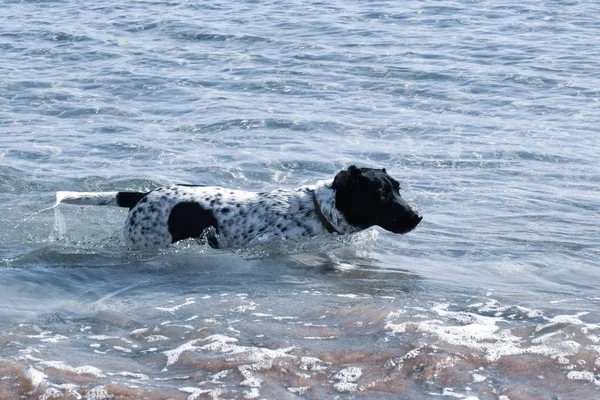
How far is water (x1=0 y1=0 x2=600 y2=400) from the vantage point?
16.6ft

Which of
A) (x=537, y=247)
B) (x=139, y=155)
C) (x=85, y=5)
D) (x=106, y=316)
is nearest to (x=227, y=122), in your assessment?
(x=139, y=155)

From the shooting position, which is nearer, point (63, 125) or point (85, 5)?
point (63, 125)

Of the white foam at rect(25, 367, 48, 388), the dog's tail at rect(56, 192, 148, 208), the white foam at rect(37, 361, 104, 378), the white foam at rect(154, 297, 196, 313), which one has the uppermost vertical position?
the dog's tail at rect(56, 192, 148, 208)

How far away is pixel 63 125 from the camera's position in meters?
12.1

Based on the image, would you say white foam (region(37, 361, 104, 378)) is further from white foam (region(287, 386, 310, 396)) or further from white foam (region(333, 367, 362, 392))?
white foam (region(333, 367, 362, 392))

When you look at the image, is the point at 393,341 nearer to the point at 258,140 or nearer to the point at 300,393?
the point at 300,393

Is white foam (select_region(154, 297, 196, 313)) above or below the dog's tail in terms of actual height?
below

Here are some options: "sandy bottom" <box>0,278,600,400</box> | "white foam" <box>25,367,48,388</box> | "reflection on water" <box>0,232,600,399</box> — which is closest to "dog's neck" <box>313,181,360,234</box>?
"reflection on water" <box>0,232,600,399</box>

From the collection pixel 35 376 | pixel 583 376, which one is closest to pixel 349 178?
pixel 583 376

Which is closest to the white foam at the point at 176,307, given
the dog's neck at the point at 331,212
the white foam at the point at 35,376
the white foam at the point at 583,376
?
the white foam at the point at 35,376

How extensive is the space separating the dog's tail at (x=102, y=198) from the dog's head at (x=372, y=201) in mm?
1545

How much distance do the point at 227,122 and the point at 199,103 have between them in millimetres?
1211

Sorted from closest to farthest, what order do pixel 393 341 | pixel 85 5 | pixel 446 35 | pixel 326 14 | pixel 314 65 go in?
pixel 393 341 → pixel 314 65 → pixel 446 35 → pixel 326 14 → pixel 85 5

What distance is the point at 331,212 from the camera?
748cm
